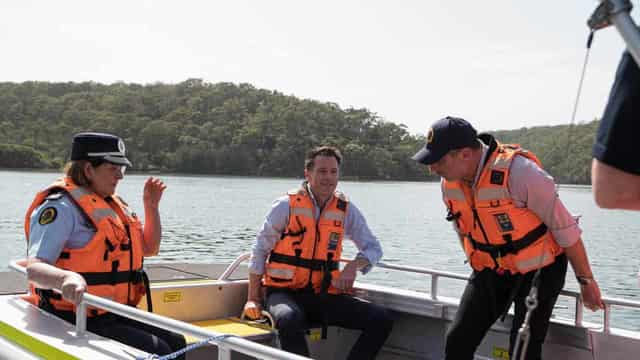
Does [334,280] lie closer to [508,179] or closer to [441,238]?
[508,179]

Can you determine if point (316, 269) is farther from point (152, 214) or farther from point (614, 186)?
point (614, 186)

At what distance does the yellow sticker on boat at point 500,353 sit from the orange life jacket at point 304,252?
94 centimetres

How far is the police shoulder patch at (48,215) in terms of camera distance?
10.8 feet

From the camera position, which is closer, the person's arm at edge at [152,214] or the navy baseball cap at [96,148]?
the navy baseball cap at [96,148]

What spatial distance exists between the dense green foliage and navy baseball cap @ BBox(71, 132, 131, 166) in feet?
202

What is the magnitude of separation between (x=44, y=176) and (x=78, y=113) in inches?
490

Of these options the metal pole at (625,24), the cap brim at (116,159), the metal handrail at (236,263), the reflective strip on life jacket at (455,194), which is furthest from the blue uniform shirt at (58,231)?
the metal pole at (625,24)

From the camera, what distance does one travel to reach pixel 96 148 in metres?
3.46

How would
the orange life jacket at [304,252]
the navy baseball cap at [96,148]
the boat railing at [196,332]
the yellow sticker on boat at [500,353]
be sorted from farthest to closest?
the orange life jacket at [304,252] → the yellow sticker on boat at [500,353] → the navy baseball cap at [96,148] → the boat railing at [196,332]

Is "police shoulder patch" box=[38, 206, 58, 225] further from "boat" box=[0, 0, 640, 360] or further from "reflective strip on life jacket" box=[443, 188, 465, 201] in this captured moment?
"reflective strip on life jacket" box=[443, 188, 465, 201]

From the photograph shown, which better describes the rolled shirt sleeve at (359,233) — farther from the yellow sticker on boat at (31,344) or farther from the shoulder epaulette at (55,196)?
the yellow sticker on boat at (31,344)

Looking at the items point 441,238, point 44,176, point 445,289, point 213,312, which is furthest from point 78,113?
point 213,312

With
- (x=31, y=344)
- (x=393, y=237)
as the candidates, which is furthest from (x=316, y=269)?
(x=393, y=237)

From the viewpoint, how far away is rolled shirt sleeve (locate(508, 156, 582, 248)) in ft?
10.2
